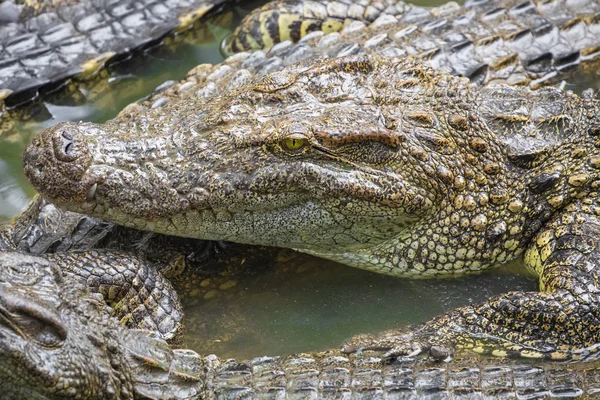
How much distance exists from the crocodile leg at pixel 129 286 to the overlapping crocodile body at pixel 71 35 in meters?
1.63

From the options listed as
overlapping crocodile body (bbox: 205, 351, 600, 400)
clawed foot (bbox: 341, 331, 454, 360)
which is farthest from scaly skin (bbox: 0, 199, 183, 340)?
clawed foot (bbox: 341, 331, 454, 360)

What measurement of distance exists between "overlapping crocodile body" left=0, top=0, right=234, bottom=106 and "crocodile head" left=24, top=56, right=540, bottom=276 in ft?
4.96

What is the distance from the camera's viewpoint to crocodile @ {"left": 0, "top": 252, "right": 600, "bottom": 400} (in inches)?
98.7

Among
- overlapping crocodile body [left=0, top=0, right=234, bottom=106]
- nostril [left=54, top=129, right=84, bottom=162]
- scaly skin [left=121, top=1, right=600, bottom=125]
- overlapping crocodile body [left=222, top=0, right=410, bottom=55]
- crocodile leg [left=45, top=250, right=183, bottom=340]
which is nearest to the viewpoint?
nostril [left=54, top=129, right=84, bottom=162]

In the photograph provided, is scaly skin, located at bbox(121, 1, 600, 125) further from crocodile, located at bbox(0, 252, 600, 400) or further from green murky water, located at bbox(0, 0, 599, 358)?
crocodile, located at bbox(0, 252, 600, 400)

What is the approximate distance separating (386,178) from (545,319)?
0.81 m

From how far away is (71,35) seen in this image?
4.94m

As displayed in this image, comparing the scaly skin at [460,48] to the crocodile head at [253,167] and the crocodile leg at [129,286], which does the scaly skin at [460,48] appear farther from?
the crocodile leg at [129,286]

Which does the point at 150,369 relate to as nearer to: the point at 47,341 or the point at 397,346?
the point at 47,341

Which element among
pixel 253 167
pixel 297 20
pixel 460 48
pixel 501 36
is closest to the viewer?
pixel 253 167

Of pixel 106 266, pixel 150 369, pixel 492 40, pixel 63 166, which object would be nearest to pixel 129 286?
pixel 106 266

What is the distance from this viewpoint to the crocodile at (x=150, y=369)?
2.51 meters

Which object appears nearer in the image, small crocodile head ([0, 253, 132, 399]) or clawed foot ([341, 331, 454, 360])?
small crocodile head ([0, 253, 132, 399])

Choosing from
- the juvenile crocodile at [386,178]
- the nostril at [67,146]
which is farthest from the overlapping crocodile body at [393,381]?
the nostril at [67,146]
